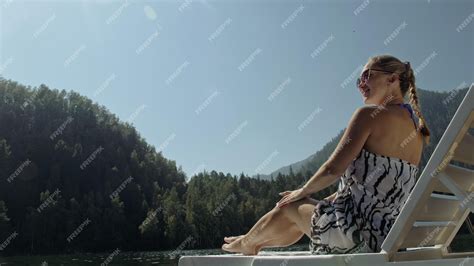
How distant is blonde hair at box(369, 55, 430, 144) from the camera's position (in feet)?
9.91

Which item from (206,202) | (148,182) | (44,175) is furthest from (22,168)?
(206,202)

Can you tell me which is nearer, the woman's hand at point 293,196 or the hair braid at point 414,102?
the woman's hand at point 293,196

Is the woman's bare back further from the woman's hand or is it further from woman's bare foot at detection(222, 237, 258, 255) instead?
woman's bare foot at detection(222, 237, 258, 255)

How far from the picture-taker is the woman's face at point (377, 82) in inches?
119

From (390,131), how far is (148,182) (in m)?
98.2

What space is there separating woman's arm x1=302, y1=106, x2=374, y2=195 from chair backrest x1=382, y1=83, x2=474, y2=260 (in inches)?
17.9
